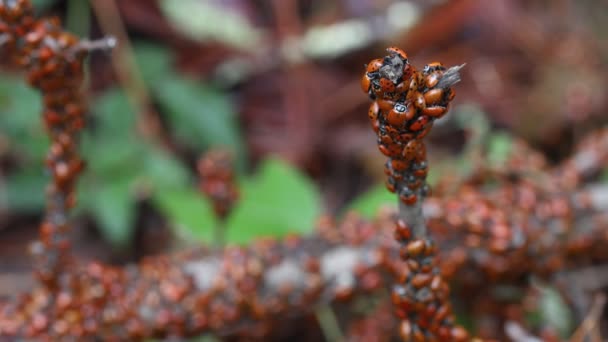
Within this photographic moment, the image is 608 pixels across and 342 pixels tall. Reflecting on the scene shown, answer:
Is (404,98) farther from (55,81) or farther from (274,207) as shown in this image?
(274,207)

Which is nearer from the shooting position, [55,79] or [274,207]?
[55,79]

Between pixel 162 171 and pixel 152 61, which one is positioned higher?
pixel 152 61

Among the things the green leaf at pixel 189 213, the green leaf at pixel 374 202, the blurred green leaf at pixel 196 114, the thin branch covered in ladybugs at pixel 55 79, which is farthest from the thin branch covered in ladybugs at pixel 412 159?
the blurred green leaf at pixel 196 114

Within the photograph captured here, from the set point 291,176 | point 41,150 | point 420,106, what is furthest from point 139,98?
point 420,106

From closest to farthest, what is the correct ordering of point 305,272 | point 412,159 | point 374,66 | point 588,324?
1. point 374,66
2. point 412,159
3. point 588,324
4. point 305,272

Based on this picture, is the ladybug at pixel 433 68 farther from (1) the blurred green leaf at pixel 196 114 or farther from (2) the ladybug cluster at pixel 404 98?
(1) the blurred green leaf at pixel 196 114

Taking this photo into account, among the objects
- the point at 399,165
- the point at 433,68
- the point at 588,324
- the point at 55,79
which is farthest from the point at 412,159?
the point at 588,324
